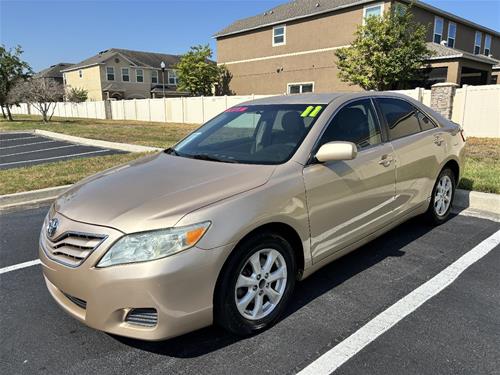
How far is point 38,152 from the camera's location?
42.8 feet

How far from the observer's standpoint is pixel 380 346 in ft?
8.95

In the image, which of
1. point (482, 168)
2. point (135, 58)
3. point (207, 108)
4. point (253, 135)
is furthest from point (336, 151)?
point (135, 58)

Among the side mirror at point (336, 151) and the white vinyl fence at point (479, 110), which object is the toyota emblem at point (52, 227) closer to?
the side mirror at point (336, 151)

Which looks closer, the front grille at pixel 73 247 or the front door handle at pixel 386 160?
the front grille at pixel 73 247

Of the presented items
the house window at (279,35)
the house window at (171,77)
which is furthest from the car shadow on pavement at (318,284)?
the house window at (171,77)

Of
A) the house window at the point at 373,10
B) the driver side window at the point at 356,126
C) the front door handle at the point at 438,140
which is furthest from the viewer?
the house window at the point at 373,10

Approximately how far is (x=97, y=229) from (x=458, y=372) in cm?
233

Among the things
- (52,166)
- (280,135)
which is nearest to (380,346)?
(280,135)

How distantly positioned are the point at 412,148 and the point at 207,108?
927 inches

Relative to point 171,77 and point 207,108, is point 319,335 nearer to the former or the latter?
point 207,108

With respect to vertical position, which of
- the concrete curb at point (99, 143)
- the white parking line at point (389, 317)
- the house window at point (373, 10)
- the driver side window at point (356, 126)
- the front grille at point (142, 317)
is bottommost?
the white parking line at point (389, 317)

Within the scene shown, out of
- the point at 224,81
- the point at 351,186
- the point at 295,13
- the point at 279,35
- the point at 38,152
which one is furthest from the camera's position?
the point at 224,81

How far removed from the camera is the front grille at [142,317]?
7.94 feet

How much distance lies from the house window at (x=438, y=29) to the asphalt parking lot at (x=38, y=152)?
22964mm
